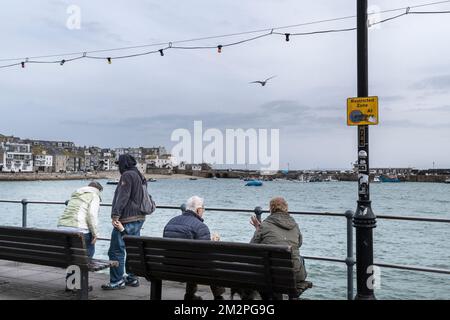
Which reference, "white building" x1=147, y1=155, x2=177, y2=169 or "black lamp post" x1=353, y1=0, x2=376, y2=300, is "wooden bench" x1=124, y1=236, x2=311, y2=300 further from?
"white building" x1=147, y1=155, x2=177, y2=169

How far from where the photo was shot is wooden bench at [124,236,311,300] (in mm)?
4773

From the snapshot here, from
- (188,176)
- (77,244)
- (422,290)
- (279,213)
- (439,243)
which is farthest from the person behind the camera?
(188,176)

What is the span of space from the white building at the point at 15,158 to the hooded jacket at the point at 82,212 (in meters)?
173

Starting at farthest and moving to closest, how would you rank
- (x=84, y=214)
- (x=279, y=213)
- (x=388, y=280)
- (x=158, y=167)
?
(x=158, y=167) → (x=388, y=280) → (x=84, y=214) → (x=279, y=213)

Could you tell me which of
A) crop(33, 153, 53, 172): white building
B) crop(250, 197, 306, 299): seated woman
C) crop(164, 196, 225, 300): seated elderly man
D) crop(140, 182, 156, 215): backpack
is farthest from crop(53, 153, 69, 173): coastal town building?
crop(250, 197, 306, 299): seated woman

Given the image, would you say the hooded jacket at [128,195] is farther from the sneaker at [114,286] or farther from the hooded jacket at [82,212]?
the sneaker at [114,286]

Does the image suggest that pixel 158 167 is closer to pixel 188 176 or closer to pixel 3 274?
pixel 188 176

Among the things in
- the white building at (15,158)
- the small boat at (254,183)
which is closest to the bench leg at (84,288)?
the small boat at (254,183)

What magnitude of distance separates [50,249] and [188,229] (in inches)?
69.8

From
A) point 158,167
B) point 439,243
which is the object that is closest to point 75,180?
point 158,167

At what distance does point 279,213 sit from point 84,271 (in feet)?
7.83

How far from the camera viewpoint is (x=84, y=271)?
606cm

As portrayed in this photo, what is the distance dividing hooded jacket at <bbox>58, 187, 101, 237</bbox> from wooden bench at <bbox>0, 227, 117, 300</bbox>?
0.56m

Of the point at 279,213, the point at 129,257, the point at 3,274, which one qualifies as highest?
the point at 279,213
